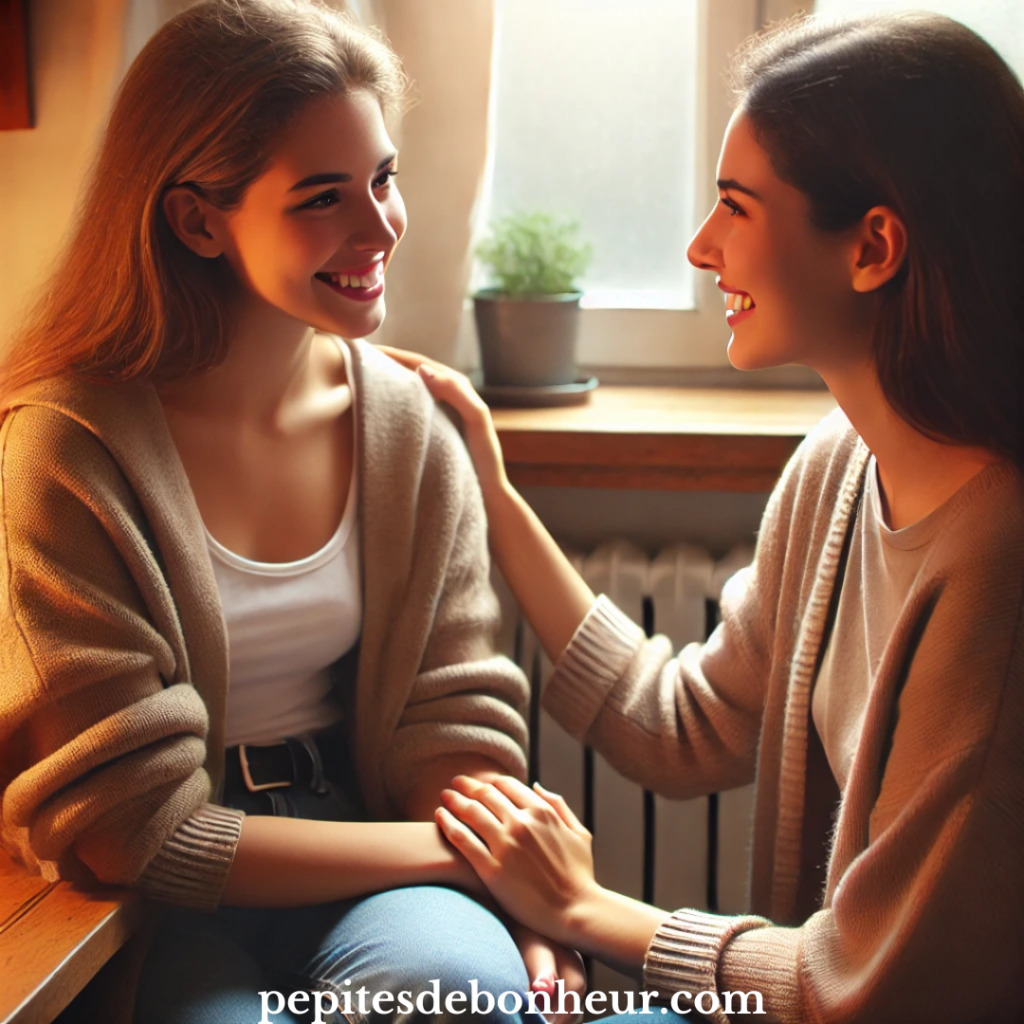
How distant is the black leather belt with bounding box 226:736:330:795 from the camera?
123cm

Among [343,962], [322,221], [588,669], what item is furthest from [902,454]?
[343,962]

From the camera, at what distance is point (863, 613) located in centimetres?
109

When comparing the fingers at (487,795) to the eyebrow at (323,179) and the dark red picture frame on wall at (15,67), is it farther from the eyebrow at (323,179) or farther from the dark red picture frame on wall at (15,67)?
the dark red picture frame on wall at (15,67)

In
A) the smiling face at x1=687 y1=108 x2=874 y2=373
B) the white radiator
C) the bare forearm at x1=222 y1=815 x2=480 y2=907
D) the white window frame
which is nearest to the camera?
the smiling face at x1=687 y1=108 x2=874 y2=373

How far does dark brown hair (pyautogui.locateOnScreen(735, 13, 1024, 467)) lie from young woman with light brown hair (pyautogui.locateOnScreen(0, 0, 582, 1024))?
1.43 feet

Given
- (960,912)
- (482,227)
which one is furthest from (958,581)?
(482,227)

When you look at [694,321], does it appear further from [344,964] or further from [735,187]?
[344,964]

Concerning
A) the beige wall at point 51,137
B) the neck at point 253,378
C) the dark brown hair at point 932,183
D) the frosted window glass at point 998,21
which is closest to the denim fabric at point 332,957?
the neck at point 253,378

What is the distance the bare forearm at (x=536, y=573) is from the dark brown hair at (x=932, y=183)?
0.50 meters

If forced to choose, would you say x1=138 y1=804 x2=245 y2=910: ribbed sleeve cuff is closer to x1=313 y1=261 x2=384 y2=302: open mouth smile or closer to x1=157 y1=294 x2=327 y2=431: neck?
x1=157 y1=294 x2=327 y2=431: neck

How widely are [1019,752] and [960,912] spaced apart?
130mm

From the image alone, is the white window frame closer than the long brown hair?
No

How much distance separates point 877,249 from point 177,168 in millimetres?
635

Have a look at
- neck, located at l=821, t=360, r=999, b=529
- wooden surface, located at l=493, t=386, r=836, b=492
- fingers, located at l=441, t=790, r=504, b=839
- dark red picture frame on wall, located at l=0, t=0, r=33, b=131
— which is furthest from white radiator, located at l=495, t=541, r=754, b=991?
dark red picture frame on wall, located at l=0, t=0, r=33, b=131
